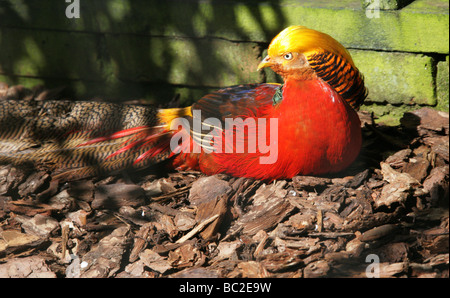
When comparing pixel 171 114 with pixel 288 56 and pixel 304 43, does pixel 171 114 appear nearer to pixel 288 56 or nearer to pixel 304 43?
pixel 288 56

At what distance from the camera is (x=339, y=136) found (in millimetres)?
2658

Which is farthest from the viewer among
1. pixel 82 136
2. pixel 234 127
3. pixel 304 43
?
pixel 82 136

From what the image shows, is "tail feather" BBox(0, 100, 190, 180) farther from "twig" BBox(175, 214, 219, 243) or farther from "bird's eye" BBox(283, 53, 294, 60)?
"bird's eye" BBox(283, 53, 294, 60)

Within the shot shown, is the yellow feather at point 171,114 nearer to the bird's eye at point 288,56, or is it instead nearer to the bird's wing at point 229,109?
the bird's wing at point 229,109

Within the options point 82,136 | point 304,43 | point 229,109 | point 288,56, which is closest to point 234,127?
point 229,109

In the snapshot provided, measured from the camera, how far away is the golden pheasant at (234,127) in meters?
2.61

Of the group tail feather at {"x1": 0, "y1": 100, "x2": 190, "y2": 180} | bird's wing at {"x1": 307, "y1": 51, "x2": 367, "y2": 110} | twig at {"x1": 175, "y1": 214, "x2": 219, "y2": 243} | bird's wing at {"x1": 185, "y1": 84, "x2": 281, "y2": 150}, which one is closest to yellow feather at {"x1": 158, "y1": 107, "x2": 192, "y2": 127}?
tail feather at {"x1": 0, "y1": 100, "x2": 190, "y2": 180}

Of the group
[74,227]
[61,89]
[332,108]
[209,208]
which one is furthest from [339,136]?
[61,89]

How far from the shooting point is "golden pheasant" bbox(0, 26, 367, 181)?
8.57 ft

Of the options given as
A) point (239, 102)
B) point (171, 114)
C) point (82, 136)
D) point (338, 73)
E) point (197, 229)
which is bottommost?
point (197, 229)

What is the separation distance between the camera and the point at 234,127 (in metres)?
2.87

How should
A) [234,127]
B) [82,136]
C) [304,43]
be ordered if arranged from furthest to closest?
1. [82,136]
2. [234,127]
3. [304,43]

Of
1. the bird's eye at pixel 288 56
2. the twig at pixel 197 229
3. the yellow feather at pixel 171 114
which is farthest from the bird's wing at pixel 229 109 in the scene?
the twig at pixel 197 229

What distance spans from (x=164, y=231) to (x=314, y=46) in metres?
1.22
